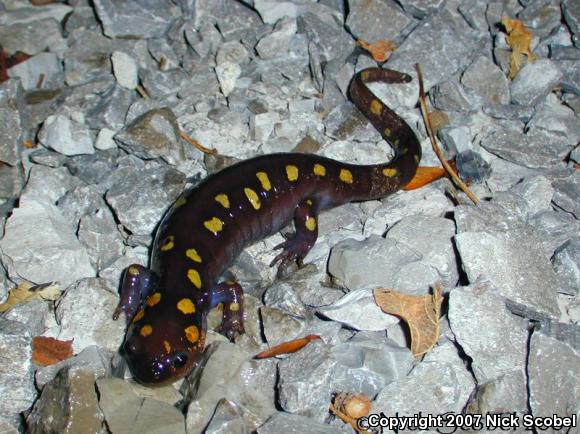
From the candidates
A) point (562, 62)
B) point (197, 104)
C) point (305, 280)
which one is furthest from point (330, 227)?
point (562, 62)

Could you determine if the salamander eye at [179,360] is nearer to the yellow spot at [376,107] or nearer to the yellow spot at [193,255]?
the yellow spot at [193,255]

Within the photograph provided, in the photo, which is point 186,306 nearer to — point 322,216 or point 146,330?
point 146,330

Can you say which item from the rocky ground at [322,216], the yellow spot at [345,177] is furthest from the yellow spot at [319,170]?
the rocky ground at [322,216]

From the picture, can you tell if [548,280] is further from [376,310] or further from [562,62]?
[562,62]

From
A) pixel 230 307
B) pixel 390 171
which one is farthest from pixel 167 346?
pixel 390 171

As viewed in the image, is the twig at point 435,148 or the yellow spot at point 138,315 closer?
the yellow spot at point 138,315

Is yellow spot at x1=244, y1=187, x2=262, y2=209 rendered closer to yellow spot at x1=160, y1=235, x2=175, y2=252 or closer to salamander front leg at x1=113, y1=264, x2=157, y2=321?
yellow spot at x1=160, y1=235, x2=175, y2=252

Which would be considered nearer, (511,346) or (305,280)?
(511,346)
